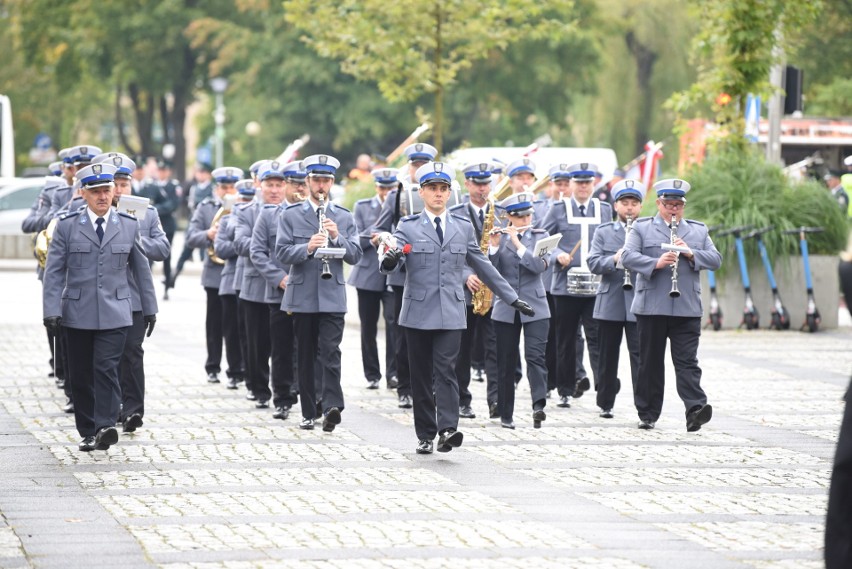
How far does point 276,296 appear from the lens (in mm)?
13766

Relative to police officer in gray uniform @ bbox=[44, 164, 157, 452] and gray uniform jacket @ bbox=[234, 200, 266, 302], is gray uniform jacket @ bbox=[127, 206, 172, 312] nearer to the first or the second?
police officer in gray uniform @ bbox=[44, 164, 157, 452]

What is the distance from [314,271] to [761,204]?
1027cm

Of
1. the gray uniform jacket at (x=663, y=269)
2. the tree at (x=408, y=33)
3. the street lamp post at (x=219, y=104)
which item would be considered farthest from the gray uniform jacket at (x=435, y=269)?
the street lamp post at (x=219, y=104)

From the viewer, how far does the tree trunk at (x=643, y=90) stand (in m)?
50.1

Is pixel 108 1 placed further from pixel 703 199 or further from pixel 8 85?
pixel 703 199

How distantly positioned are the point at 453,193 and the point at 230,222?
2.52m

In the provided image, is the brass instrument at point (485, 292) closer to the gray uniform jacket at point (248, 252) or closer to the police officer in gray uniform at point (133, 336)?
the gray uniform jacket at point (248, 252)

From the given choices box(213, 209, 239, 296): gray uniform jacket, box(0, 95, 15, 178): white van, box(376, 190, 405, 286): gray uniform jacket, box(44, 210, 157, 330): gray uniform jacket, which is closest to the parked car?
box(0, 95, 15, 178): white van

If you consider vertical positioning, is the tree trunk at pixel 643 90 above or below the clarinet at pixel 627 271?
above

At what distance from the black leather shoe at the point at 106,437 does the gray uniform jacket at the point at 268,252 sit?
8.17 feet

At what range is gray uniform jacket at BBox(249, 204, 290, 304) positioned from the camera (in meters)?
13.7

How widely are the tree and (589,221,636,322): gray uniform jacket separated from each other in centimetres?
998

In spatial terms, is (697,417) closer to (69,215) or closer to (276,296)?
(276,296)

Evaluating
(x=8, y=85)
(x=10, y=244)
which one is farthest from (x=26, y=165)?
(x=10, y=244)
